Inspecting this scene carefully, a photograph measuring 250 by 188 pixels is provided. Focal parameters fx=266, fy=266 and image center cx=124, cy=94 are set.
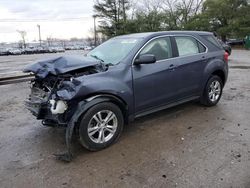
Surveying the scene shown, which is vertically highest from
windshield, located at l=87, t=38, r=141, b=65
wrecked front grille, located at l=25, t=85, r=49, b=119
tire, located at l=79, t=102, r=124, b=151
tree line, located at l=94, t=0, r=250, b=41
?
tree line, located at l=94, t=0, r=250, b=41

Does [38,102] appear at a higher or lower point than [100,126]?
higher

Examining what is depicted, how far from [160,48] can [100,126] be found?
1914 millimetres

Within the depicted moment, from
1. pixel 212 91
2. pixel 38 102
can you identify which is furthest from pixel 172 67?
pixel 38 102

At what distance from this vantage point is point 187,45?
5.45 meters

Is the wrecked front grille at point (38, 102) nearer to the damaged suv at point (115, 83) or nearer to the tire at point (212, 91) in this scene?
the damaged suv at point (115, 83)

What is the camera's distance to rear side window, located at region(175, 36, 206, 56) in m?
5.25

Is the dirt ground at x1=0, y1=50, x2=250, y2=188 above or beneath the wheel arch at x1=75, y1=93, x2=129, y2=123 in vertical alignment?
beneath

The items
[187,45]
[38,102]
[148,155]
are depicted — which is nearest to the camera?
[148,155]

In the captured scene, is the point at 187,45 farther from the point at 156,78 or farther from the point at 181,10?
the point at 181,10

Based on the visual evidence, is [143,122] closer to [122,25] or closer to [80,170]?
[80,170]

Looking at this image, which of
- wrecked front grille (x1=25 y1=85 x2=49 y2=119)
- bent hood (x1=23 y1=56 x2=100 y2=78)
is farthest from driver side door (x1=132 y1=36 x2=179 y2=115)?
wrecked front grille (x1=25 y1=85 x2=49 y2=119)

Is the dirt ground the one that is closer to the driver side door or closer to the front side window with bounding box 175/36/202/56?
the driver side door

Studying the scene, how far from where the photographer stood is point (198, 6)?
51031 millimetres

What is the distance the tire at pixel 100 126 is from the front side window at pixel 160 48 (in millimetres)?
1236
